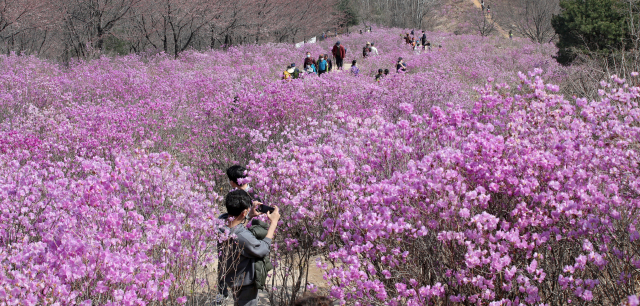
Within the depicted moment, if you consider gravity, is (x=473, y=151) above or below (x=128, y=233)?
above

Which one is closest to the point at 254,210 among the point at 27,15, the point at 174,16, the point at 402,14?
the point at 27,15

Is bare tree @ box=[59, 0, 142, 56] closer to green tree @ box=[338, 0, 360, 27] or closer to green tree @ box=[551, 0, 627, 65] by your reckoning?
green tree @ box=[551, 0, 627, 65]

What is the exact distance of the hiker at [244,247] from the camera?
3.84 meters

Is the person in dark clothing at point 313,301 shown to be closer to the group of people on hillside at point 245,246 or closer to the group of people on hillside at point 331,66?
the group of people on hillside at point 245,246

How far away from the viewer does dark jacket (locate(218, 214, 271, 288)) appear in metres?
3.81

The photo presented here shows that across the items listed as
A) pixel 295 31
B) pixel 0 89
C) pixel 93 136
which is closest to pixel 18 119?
pixel 93 136

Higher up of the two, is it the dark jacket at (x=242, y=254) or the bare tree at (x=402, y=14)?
the bare tree at (x=402, y=14)

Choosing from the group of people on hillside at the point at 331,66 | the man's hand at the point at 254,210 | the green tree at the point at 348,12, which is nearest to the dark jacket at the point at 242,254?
the man's hand at the point at 254,210

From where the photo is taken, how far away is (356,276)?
10.9 feet

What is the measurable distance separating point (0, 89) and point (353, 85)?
9.28 m

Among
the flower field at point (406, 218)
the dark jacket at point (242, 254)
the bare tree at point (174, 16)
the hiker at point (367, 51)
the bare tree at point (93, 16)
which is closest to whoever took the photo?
the flower field at point (406, 218)

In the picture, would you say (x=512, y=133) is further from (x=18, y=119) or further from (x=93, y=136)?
(x=18, y=119)

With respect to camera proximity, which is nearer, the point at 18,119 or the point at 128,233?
the point at 128,233

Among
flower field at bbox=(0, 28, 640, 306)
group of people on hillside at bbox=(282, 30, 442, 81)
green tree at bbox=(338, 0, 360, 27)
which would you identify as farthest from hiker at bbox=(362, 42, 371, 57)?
green tree at bbox=(338, 0, 360, 27)
